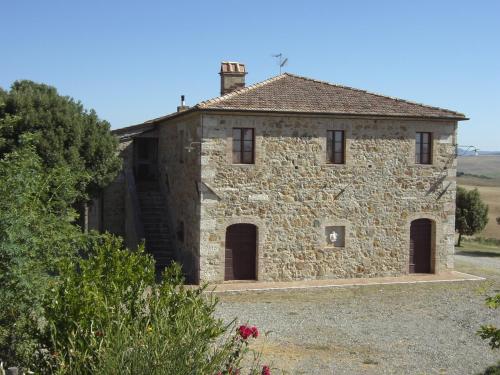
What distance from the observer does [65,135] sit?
61.9 ft

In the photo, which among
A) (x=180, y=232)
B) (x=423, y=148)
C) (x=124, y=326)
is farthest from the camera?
(x=180, y=232)

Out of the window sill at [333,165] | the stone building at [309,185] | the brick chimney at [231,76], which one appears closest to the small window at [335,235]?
the stone building at [309,185]

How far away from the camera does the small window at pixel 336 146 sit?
17828 millimetres

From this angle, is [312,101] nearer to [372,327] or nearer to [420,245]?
[420,245]

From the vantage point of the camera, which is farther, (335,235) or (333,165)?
(335,235)

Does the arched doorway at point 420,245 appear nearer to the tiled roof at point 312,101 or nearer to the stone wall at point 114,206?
the tiled roof at point 312,101

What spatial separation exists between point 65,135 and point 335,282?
9.57 metres

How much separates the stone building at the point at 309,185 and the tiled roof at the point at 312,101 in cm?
4

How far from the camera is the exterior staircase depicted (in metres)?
19.6

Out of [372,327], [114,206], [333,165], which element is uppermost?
[333,165]

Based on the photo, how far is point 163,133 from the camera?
21922 millimetres

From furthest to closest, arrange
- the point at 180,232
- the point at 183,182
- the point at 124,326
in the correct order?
the point at 180,232 < the point at 183,182 < the point at 124,326

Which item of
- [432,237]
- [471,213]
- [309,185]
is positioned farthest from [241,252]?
[471,213]

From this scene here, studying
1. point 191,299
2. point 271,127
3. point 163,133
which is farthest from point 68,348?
point 163,133
